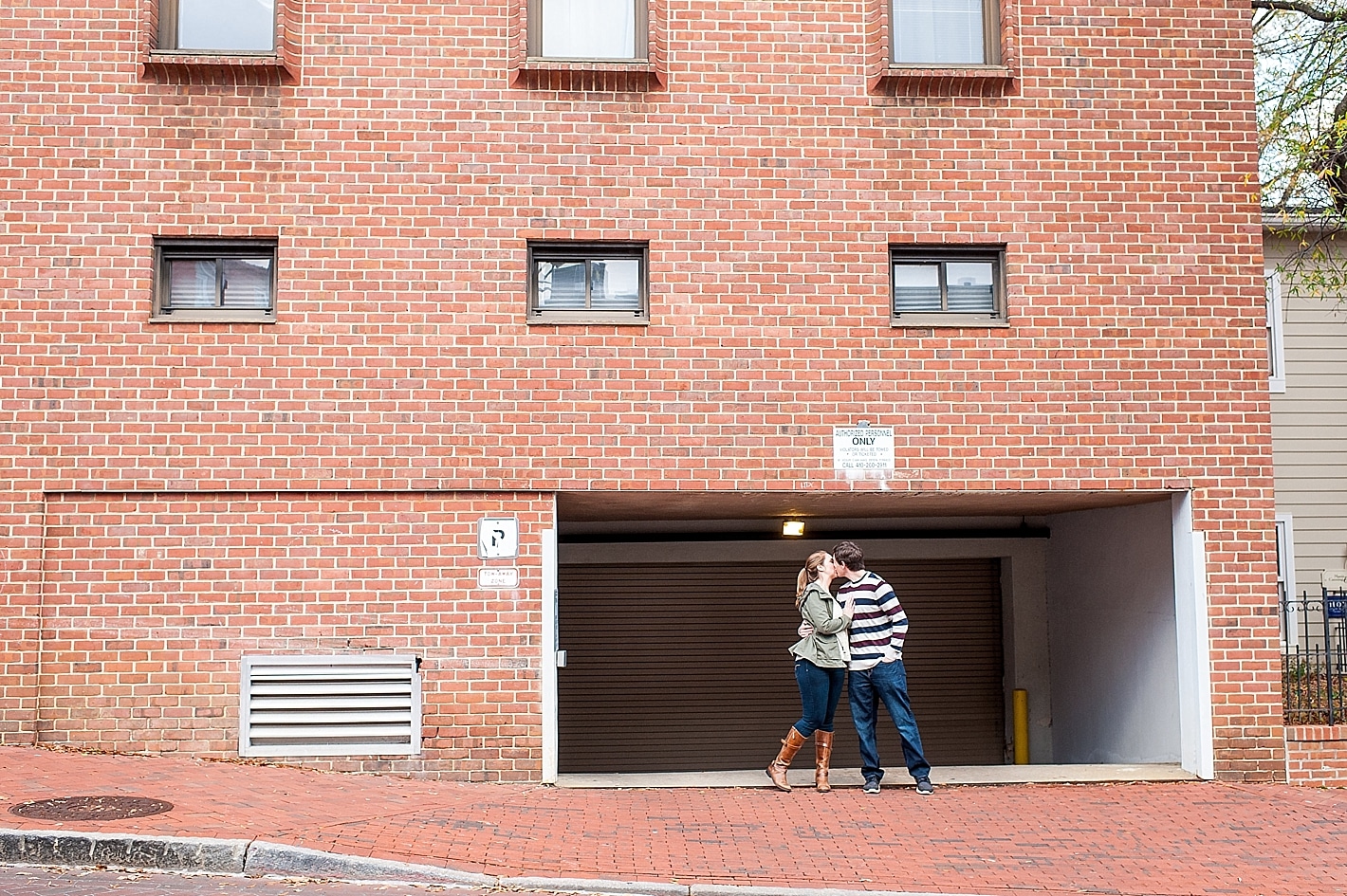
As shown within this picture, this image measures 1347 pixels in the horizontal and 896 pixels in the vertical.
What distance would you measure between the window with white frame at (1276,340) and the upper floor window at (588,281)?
10239 millimetres

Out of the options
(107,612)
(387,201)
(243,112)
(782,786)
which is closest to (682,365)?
(387,201)

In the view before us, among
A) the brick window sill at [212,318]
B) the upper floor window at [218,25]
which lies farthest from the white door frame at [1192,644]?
the upper floor window at [218,25]

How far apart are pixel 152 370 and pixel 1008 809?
7117 mm

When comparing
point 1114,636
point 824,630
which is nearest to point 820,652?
point 824,630

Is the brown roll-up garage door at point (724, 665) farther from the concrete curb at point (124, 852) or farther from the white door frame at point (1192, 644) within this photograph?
the concrete curb at point (124, 852)

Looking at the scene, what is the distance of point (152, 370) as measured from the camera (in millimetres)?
10352

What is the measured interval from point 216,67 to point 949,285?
6073 millimetres

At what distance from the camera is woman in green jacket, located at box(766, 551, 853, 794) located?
388 inches

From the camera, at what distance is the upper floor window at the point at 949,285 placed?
11.0m

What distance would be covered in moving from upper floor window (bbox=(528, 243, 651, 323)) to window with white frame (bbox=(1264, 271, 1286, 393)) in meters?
10.2

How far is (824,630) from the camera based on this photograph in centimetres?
983

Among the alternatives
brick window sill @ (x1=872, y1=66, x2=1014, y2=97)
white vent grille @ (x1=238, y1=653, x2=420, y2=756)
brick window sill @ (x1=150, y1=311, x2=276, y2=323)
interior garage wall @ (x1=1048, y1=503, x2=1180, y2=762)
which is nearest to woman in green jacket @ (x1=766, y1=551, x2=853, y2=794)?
white vent grille @ (x1=238, y1=653, x2=420, y2=756)

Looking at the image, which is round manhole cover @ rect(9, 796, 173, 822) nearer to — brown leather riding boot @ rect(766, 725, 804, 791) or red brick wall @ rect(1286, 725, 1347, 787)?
brown leather riding boot @ rect(766, 725, 804, 791)

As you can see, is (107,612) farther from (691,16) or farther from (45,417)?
(691,16)
